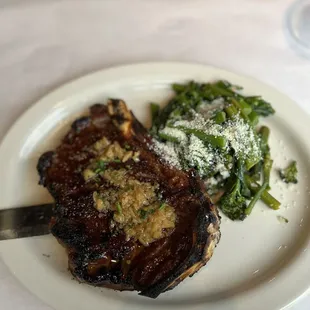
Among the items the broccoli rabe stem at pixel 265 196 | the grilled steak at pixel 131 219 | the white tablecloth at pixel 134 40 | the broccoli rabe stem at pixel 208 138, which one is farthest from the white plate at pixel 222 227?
the broccoli rabe stem at pixel 208 138

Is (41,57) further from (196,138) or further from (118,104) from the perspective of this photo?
(196,138)

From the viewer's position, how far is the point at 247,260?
242 cm

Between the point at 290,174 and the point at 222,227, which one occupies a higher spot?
the point at 290,174

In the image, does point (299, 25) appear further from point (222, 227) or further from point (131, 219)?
point (131, 219)

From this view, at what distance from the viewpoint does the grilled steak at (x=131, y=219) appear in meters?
2.11

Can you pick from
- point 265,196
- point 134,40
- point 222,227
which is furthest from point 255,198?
point 134,40

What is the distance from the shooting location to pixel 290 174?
264cm

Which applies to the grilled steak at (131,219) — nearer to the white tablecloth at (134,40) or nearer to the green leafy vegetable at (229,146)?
the green leafy vegetable at (229,146)

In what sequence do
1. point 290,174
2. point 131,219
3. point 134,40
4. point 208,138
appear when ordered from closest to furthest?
point 131,219 → point 208,138 → point 290,174 → point 134,40

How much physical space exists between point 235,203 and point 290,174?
416mm

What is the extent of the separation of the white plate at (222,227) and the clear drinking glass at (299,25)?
2.38 feet

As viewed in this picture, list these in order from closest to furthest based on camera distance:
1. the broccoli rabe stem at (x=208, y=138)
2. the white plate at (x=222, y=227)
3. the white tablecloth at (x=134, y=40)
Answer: the white plate at (x=222, y=227), the broccoli rabe stem at (x=208, y=138), the white tablecloth at (x=134, y=40)

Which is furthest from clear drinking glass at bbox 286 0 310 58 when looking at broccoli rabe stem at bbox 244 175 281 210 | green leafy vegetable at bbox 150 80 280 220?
broccoli rabe stem at bbox 244 175 281 210

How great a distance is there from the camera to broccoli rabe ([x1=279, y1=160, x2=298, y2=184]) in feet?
8.67
